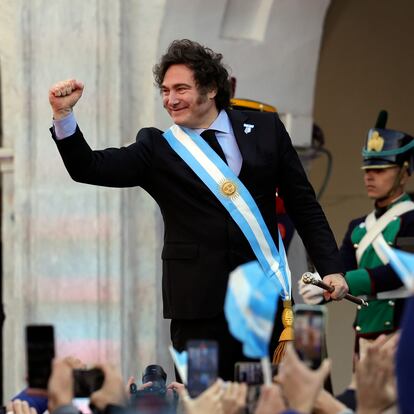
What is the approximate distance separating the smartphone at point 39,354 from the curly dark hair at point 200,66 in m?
1.69

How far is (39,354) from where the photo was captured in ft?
10.9

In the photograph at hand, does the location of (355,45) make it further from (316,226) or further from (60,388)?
(60,388)

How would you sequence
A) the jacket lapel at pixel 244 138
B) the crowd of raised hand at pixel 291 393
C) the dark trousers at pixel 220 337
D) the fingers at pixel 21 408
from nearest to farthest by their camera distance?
1. the crowd of raised hand at pixel 291 393
2. the fingers at pixel 21 408
3. the dark trousers at pixel 220 337
4. the jacket lapel at pixel 244 138

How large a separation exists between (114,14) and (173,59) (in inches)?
74.1

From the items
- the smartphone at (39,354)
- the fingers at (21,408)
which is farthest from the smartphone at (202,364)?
the fingers at (21,408)

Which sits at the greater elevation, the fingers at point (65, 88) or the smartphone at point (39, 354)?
the fingers at point (65, 88)

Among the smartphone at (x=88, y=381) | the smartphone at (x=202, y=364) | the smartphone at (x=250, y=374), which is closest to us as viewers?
the smartphone at (x=202, y=364)

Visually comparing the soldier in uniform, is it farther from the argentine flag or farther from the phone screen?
the argentine flag

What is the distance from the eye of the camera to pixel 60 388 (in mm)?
3096

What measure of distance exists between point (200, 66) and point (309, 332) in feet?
6.47

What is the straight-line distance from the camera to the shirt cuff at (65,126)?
177 inches

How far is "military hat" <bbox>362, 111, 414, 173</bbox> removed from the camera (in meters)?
6.45

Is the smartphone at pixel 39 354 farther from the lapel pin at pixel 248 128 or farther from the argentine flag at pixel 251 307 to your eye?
the lapel pin at pixel 248 128

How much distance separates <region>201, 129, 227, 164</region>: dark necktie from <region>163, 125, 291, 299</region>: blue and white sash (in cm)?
3
